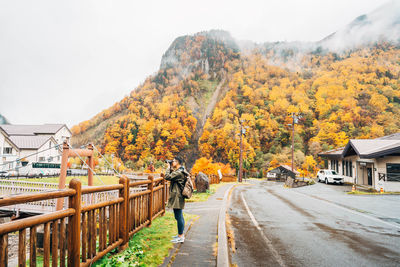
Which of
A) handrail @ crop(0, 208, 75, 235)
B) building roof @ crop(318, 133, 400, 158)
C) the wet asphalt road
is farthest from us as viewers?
building roof @ crop(318, 133, 400, 158)

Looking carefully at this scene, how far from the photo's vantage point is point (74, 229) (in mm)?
3031

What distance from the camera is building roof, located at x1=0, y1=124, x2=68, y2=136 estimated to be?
170 feet

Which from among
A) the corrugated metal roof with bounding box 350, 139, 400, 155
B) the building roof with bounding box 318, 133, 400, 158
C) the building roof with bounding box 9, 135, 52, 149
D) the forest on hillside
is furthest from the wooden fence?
the building roof with bounding box 9, 135, 52, 149

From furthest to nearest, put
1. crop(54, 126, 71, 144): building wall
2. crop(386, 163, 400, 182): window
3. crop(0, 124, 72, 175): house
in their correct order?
crop(54, 126, 71, 144): building wall < crop(0, 124, 72, 175): house < crop(386, 163, 400, 182): window

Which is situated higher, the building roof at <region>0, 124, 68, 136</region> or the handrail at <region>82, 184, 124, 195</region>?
the building roof at <region>0, 124, 68, 136</region>

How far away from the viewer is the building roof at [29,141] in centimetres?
4366

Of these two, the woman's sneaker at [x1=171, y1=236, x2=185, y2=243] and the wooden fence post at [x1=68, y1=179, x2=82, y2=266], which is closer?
the wooden fence post at [x1=68, y1=179, x2=82, y2=266]

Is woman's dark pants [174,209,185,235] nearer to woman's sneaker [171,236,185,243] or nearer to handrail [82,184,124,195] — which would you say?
woman's sneaker [171,236,185,243]

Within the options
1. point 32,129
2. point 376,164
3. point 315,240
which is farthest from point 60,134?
point 315,240

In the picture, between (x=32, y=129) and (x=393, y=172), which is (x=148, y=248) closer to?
(x=393, y=172)

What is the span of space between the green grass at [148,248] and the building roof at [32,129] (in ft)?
181

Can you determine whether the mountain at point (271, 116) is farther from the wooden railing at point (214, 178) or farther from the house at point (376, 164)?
the house at point (376, 164)

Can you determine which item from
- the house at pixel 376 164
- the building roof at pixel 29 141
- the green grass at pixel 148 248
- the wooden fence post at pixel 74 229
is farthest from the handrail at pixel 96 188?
the building roof at pixel 29 141

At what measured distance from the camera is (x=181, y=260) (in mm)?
4125
